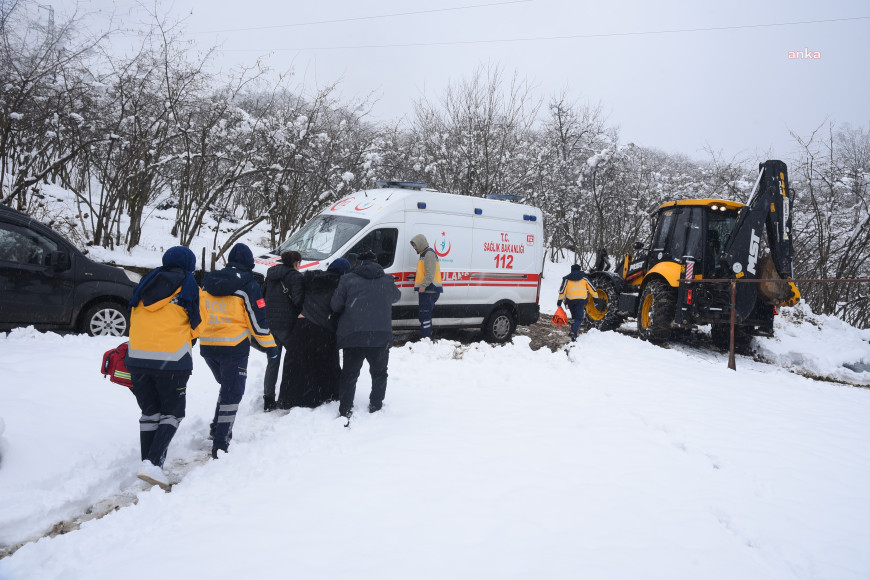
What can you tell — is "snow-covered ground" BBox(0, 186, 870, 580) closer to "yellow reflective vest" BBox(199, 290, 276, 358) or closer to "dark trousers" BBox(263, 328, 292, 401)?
"dark trousers" BBox(263, 328, 292, 401)

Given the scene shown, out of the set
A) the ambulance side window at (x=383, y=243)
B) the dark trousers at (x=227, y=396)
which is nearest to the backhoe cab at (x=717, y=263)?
the ambulance side window at (x=383, y=243)

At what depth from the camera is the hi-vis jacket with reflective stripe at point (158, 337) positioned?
3533 mm

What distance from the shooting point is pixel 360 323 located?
489cm

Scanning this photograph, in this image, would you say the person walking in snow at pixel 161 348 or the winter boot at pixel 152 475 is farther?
the person walking in snow at pixel 161 348

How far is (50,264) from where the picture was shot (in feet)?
21.6

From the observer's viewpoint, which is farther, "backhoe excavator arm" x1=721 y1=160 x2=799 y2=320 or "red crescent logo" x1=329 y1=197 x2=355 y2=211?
"backhoe excavator arm" x1=721 y1=160 x2=799 y2=320

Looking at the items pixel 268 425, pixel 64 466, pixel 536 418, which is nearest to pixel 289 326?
pixel 268 425

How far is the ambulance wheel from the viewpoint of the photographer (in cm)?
941

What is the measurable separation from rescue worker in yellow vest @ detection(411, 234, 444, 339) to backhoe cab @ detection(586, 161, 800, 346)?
447cm

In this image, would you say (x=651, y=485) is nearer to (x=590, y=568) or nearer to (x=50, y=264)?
(x=590, y=568)

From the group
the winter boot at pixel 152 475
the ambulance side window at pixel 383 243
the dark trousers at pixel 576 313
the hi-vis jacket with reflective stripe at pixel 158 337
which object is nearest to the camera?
the winter boot at pixel 152 475

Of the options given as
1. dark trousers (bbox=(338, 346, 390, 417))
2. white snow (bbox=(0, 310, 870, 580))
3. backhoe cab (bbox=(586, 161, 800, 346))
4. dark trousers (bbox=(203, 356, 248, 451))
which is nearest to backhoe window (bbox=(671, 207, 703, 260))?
backhoe cab (bbox=(586, 161, 800, 346))

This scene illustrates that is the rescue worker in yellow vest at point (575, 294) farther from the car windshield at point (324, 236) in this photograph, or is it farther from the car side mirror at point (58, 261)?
the car side mirror at point (58, 261)

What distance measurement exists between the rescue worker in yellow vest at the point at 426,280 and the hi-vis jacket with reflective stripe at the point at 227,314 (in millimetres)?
4110
